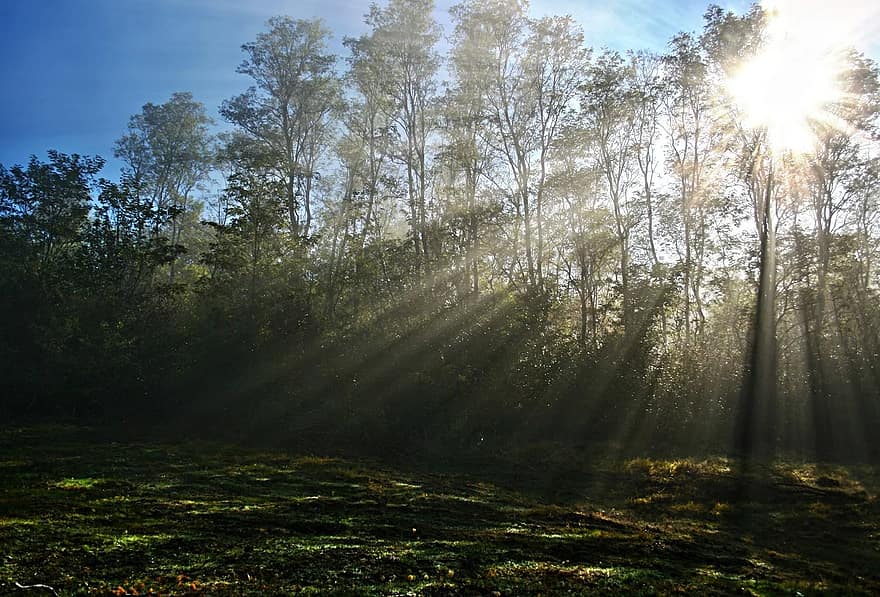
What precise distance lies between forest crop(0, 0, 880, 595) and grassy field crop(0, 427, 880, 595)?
11.5 feet

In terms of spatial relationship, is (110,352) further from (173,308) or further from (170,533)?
(170,533)

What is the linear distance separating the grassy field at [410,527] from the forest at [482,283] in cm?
351

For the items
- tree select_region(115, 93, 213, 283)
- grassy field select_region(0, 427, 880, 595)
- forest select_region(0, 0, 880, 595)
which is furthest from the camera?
tree select_region(115, 93, 213, 283)

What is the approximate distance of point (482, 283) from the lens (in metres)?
24.5

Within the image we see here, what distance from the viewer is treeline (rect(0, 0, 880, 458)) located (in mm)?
20328

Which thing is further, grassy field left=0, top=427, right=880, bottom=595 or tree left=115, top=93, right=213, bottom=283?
tree left=115, top=93, right=213, bottom=283

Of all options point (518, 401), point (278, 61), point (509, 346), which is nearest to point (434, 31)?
point (278, 61)

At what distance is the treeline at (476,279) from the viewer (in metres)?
20.3

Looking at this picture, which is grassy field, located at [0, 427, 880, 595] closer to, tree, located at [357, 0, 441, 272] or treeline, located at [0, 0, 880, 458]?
treeline, located at [0, 0, 880, 458]

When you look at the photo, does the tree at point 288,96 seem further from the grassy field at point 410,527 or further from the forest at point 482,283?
the grassy field at point 410,527

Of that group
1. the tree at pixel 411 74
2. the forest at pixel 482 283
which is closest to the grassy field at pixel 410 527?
the forest at pixel 482 283

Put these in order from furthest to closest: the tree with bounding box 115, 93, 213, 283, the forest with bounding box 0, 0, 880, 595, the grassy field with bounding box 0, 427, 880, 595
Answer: the tree with bounding box 115, 93, 213, 283
the forest with bounding box 0, 0, 880, 595
the grassy field with bounding box 0, 427, 880, 595

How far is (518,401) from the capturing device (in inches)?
801

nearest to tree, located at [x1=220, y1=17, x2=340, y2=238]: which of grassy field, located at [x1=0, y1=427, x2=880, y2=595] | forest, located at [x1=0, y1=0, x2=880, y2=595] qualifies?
forest, located at [x1=0, y1=0, x2=880, y2=595]
